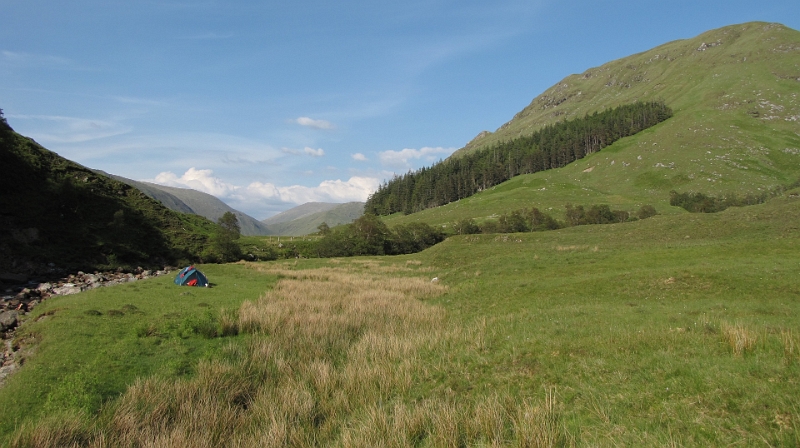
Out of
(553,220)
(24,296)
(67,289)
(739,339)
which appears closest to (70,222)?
(67,289)

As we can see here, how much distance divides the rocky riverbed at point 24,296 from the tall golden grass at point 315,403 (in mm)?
6537

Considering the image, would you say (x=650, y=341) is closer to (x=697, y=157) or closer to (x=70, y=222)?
(x=70, y=222)

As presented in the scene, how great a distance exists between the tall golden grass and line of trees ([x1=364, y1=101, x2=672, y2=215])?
475ft

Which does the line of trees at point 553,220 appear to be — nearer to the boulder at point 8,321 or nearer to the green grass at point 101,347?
the green grass at point 101,347

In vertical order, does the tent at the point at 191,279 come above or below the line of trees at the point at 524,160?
below

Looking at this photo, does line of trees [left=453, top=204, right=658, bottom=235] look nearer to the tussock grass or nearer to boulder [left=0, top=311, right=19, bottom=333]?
the tussock grass

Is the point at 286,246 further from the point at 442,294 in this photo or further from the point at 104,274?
the point at 442,294

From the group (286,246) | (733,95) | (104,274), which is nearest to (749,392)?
(104,274)

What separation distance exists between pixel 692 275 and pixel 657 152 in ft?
421

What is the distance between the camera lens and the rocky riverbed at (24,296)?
14705 mm

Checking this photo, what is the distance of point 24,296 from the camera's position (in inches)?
1066

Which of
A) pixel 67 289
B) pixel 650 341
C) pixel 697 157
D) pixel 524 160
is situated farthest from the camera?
pixel 524 160

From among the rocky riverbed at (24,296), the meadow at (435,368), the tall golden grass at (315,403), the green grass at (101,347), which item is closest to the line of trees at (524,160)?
the rocky riverbed at (24,296)

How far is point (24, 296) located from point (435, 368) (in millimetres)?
32052
